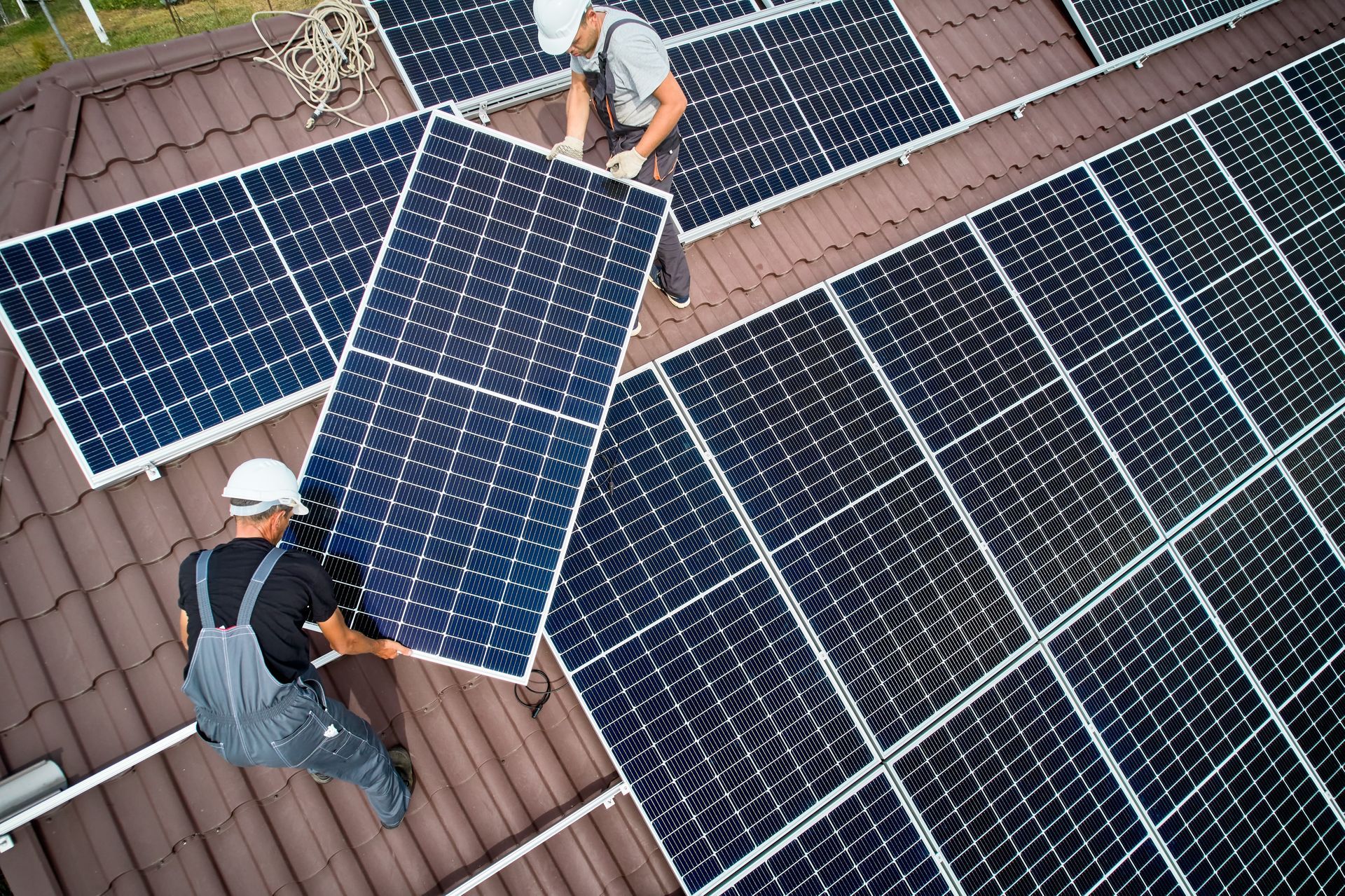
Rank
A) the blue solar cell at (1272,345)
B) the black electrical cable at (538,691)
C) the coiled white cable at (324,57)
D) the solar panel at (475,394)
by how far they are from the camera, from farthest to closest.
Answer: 1. the blue solar cell at (1272,345)
2. the coiled white cable at (324,57)
3. the black electrical cable at (538,691)
4. the solar panel at (475,394)

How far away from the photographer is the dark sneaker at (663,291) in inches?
274

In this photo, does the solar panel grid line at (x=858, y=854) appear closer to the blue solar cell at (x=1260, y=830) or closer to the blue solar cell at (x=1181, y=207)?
the blue solar cell at (x=1260, y=830)

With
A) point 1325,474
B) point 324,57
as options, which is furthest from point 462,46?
point 1325,474

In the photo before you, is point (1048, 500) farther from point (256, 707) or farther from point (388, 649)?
point (256, 707)

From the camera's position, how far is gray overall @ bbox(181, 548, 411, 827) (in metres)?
4.30

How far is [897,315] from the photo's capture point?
7012 millimetres

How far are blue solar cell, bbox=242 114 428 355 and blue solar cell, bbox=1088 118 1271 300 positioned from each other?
7.52 m

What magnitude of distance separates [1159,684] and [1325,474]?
3435mm

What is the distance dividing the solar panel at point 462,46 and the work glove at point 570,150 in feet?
6.29

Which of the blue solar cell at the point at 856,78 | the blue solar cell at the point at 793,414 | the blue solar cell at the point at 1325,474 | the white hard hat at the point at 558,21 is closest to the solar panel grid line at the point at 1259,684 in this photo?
the blue solar cell at the point at 1325,474

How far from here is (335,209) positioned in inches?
241

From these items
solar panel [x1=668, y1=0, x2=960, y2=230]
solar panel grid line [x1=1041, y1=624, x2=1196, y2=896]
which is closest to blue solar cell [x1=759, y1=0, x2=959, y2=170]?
solar panel [x1=668, y1=0, x2=960, y2=230]

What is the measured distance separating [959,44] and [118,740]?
11103 millimetres

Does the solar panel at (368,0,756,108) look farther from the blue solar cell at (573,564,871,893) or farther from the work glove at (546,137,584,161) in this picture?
the blue solar cell at (573,564,871,893)
